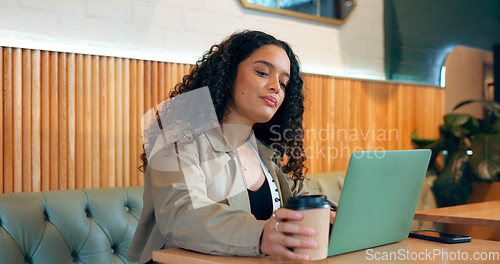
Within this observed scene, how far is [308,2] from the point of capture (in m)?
3.04

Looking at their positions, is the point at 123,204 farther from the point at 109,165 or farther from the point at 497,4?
the point at 497,4

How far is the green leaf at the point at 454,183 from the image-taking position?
3.11 m

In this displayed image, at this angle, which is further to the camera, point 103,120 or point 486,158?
point 486,158

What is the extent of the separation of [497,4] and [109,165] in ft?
12.1

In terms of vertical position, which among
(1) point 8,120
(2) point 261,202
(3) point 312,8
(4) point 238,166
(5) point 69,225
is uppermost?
(3) point 312,8

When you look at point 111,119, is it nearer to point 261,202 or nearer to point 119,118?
point 119,118

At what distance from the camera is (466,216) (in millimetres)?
1782

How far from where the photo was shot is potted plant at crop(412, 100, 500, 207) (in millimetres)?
3102

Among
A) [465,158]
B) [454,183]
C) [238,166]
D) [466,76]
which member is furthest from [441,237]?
[466,76]

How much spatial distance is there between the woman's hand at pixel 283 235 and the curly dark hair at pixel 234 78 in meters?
0.62

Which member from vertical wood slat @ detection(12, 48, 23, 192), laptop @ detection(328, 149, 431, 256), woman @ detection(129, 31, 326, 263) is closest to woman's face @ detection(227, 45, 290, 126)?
woman @ detection(129, 31, 326, 263)

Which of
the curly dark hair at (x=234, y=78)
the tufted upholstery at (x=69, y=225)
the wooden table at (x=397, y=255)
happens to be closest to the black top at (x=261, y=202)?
the curly dark hair at (x=234, y=78)

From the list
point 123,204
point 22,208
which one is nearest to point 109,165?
point 123,204

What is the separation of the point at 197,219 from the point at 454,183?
2353 millimetres
